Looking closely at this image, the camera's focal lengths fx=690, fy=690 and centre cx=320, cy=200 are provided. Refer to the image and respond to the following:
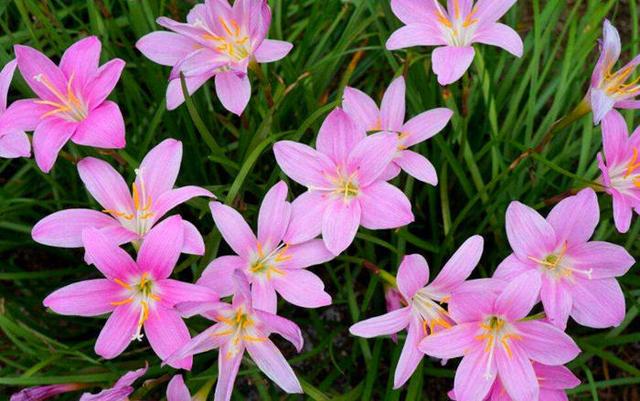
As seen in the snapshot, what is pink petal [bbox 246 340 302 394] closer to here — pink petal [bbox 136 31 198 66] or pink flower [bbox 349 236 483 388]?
pink flower [bbox 349 236 483 388]

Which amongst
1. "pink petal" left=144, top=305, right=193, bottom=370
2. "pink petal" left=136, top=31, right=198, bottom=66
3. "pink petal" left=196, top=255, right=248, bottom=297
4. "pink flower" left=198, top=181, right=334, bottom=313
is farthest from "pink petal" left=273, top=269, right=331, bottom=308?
"pink petal" left=136, top=31, right=198, bottom=66

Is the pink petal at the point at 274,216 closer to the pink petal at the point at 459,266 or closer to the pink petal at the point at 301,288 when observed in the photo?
the pink petal at the point at 301,288

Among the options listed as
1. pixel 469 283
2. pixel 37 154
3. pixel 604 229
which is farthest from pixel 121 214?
pixel 604 229

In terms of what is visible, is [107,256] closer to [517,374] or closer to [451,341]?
[451,341]

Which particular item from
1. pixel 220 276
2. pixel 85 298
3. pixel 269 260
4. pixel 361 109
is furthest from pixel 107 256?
pixel 361 109

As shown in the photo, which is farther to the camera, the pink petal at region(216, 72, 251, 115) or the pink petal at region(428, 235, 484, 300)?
the pink petal at region(216, 72, 251, 115)

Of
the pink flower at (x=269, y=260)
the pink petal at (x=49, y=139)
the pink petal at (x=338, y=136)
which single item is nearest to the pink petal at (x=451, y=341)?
the pink flower at (x=269, y=260)

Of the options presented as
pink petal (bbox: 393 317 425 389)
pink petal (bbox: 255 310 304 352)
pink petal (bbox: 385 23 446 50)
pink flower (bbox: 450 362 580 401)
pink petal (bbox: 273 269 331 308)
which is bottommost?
pink flower (bbox: 450 362 580 401)
